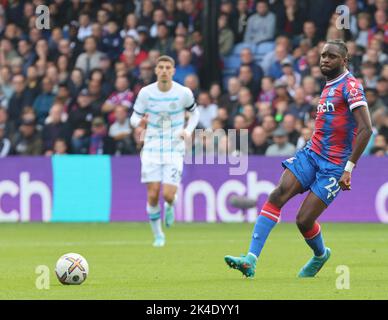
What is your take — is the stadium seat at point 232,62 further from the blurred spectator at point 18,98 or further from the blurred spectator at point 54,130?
the blurred spectator at point 18,98

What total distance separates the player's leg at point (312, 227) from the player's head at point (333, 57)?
3.60 feet

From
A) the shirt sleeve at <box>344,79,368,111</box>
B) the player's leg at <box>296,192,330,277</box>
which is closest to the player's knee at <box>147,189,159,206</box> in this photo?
the player's leg at <box>296,192,330,277</box>

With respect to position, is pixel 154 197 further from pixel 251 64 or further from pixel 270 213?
pixel 251 64

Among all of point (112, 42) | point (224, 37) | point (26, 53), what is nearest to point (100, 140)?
point (112, 42)

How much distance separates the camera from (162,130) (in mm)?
15727

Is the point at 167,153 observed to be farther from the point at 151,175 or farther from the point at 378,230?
the point at 378,230

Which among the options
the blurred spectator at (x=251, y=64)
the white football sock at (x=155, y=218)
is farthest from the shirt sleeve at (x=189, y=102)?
the blurred spectator at (x=251, y=64)

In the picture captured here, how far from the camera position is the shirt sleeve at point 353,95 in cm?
1039

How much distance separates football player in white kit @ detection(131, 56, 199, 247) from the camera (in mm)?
15602

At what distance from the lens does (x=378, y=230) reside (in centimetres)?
1802

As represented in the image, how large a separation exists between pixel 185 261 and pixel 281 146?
7618 millimetres

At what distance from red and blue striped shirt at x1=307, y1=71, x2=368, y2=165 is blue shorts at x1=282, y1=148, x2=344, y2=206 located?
0.06m
